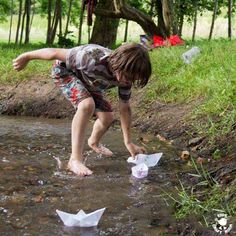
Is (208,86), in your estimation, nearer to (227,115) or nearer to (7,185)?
(227,115)

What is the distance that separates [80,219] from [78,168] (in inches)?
43.6

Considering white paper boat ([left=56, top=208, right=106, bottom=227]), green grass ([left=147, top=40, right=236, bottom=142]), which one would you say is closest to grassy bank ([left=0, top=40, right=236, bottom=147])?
green grass ([left=147, top=40, right=236, bottom=142])

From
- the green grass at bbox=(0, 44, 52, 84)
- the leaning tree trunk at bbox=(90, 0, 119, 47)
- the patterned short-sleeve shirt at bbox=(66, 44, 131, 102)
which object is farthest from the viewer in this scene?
the leaning tree trunk at bbox=(90, 0, 119, 47)

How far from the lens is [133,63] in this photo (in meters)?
3.24

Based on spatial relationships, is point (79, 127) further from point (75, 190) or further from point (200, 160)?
point (200, 160)

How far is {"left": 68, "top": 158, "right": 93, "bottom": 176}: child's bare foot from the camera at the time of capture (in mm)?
3469

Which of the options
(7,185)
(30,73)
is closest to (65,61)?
(7,185)

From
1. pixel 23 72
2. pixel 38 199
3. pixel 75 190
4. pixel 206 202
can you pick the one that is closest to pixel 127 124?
pixel 75 190

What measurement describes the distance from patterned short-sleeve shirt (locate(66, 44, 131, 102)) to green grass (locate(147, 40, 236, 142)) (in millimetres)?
981

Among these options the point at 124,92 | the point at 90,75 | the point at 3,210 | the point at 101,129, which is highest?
the point at 90,75

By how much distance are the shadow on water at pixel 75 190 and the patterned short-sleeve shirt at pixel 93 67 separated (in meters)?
0.59

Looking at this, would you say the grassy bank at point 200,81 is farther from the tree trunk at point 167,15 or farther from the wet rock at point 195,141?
the tree trunk at point 167,15

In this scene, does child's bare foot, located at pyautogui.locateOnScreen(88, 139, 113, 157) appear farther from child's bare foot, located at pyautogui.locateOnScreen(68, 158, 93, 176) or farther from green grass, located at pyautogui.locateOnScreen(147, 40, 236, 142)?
green grass, located at pyautogui.locateOnScreen(147, 40, 236, 142)

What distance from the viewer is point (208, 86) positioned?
Answer: 5301mm
